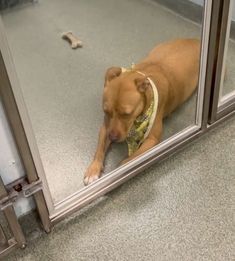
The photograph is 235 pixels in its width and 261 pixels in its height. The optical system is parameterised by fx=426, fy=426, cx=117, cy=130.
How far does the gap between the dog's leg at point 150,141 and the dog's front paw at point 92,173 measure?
0.09 m

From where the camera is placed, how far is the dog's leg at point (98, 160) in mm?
1411

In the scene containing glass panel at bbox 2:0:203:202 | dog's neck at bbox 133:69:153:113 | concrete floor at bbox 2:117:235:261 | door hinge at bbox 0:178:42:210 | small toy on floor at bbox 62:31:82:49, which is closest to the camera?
door hinge at bbox 0:178:42:210

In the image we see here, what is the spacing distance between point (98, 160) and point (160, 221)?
0.30 metres

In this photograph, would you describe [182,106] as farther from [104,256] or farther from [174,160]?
[104,256]

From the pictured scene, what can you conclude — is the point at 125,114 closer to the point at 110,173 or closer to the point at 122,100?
the point at 122,100

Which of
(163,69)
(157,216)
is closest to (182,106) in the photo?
(163,69)

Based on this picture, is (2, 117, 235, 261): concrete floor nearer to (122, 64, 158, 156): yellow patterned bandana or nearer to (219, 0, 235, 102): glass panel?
(122, 64, 158, 156): yellow patterned bandana

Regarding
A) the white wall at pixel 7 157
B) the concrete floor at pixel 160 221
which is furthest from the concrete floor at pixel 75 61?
the white wall at pixel 7 157

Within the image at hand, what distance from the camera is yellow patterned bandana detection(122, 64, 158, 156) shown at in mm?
1420

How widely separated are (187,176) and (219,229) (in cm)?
22

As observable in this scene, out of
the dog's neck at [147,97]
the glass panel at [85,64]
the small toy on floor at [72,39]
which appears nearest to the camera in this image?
the dog's neck at [147,97]

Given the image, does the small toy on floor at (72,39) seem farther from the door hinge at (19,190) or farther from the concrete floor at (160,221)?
the door hinge at (19,190)

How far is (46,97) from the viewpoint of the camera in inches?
68.9

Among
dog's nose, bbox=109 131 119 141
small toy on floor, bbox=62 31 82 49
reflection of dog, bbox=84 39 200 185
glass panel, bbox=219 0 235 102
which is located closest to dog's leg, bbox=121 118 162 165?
reflection of dog, bbox=84 39 200 185
